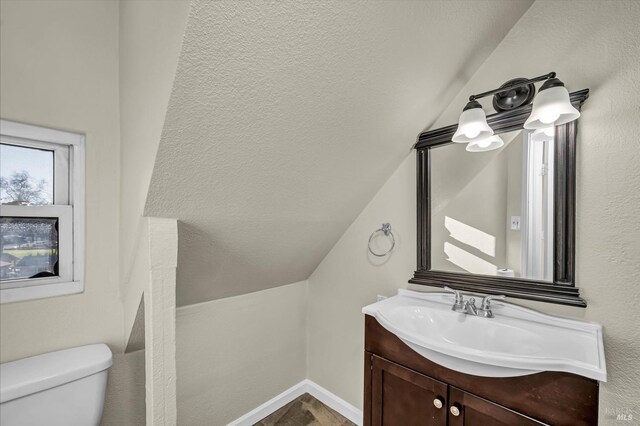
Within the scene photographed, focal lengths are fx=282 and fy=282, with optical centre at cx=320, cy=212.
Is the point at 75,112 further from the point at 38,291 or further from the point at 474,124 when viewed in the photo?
the point at 474,124

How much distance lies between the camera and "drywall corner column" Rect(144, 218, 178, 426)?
1052 millimetres

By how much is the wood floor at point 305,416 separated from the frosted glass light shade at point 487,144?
1767mm

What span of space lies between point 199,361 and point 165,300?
695 mm

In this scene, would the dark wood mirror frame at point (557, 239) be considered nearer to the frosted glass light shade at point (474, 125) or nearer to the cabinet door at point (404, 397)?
the frosted glass light shade at point (474, 125)

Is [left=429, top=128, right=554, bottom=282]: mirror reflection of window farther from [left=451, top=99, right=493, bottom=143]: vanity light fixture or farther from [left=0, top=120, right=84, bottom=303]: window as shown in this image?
[left=0, top=120, right=84, bottom=303]: window

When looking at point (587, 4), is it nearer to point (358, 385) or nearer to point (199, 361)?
point (358, 385)

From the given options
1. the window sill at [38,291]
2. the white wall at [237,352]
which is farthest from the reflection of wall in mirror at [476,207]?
the window sill at [38,291]

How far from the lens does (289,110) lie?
1.02 meters

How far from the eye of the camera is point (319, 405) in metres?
1.96

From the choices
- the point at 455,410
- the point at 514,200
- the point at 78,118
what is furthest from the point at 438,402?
the point at 78,118

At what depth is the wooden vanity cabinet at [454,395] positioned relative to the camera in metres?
0.78

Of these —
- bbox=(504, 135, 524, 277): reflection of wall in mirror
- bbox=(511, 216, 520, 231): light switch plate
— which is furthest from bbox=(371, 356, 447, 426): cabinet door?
bbox=(511, 216, 520, 231): light switch plate

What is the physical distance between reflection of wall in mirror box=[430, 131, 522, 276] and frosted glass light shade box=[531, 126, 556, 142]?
0.18 ft

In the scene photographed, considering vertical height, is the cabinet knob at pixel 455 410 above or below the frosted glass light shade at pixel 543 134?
below
